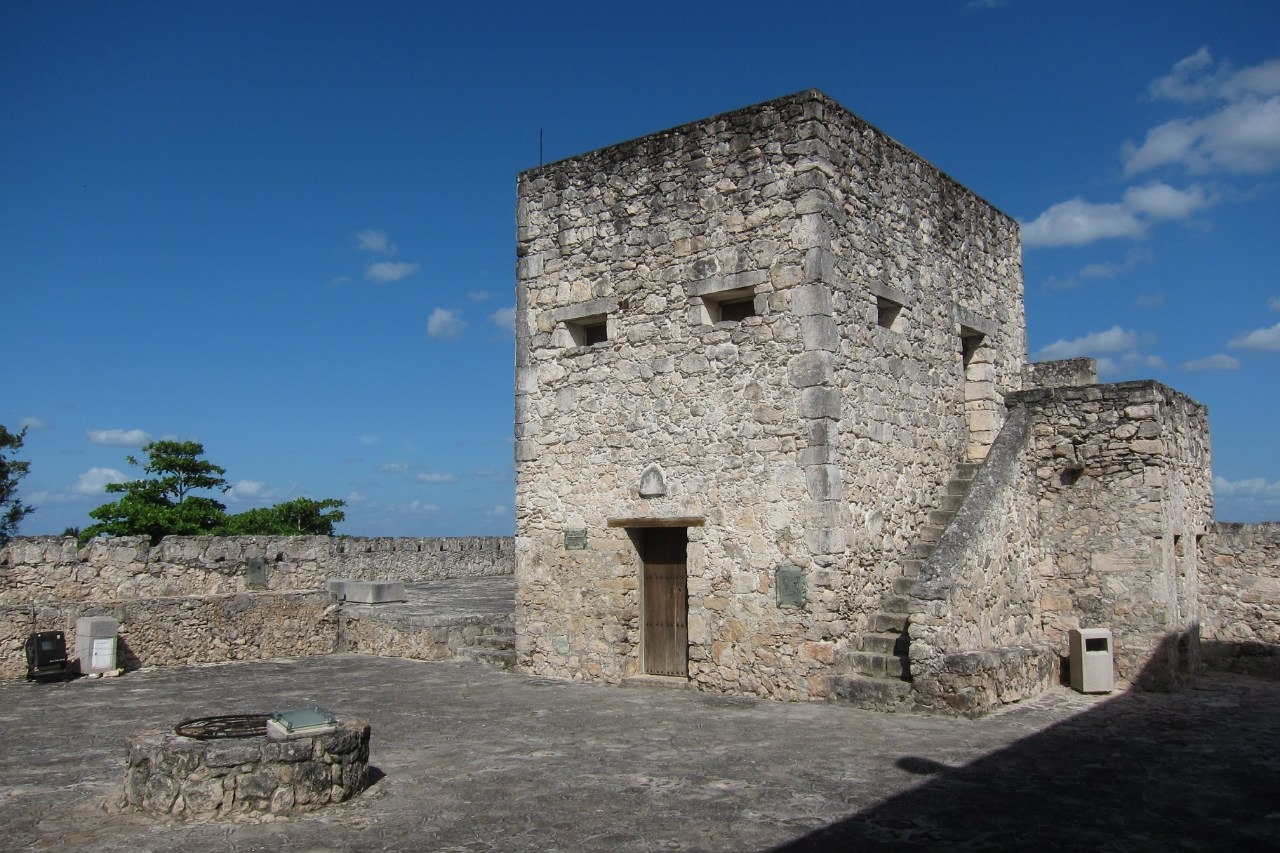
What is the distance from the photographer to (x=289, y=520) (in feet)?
89.8

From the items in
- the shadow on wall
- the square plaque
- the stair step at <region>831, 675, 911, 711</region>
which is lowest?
the shadow on wall

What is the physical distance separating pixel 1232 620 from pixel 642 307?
7.40 meters

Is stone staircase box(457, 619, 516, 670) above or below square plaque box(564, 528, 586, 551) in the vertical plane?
below

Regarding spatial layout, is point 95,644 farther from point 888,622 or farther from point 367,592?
point 888,622

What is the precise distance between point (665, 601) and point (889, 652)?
2.42m

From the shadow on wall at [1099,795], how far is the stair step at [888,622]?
1.46 meters

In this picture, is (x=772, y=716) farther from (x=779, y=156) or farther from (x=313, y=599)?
(x=313, y=599)

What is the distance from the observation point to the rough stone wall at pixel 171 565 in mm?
12523

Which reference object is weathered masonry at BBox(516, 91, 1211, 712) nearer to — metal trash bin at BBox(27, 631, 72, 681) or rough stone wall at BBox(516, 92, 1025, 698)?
rough stone wall at BBox(516, 92, 1025, 698)

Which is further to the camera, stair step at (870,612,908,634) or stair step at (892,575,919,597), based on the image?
stair step at (892,575,919,597)

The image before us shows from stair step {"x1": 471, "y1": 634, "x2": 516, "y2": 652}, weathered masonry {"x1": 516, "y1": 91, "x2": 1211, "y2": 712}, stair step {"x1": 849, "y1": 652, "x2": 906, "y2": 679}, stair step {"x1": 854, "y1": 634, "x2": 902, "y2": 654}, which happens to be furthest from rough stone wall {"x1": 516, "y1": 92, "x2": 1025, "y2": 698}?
stair step {"x1": 471, "y1": 634, "x2": 516, "y2": 652}

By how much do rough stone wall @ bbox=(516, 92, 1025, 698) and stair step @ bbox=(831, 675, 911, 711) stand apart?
0.21 metres

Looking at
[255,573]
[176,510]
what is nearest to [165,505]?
[176,510]

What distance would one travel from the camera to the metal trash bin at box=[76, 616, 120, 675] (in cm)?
1091
